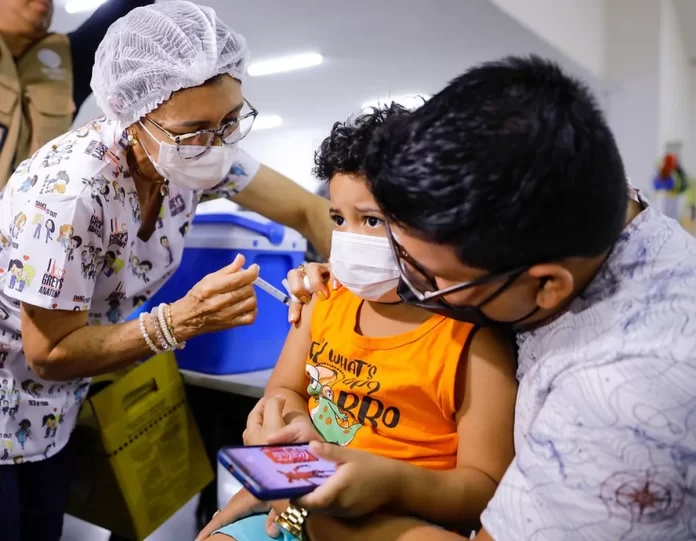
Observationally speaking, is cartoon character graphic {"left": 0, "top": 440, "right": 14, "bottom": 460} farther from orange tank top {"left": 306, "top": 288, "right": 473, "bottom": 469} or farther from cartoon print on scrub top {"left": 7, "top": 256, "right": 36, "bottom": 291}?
orange tank top {"left": 306, "top": 288, "right": 473, "bottom": 469}

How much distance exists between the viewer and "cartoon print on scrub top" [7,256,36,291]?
3.72 ft

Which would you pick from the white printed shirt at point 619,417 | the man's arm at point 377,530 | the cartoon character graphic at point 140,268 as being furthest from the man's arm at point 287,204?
the white printed shirt at point 619,417

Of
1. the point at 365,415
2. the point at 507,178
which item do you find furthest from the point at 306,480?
the point at 507,178

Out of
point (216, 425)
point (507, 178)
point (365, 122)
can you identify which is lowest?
point (216, 425)

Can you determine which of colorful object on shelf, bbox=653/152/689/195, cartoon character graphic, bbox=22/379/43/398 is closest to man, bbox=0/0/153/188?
cartoon character graphic, bbox=22/379/43/398

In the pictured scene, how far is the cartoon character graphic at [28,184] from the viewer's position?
1189 mm

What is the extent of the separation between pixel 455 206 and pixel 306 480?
1.35 ft

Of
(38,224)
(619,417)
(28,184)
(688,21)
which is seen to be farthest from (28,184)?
(688,21)

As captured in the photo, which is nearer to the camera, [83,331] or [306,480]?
[306,480]

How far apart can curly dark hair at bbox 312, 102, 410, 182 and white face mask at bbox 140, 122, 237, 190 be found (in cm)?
29

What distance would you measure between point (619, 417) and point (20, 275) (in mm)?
1126

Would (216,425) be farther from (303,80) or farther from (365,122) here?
(303,80)

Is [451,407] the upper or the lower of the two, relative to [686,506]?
lower

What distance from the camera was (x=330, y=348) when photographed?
3.52 feet
